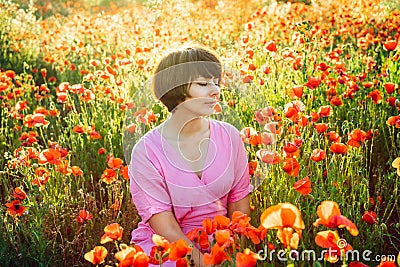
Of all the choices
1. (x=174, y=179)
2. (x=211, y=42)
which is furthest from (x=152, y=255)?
(x=211, y=42)

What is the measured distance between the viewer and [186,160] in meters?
2.25

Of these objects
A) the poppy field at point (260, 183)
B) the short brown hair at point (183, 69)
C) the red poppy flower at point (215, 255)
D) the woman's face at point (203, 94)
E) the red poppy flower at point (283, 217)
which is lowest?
the poppy field at point (260, 183)

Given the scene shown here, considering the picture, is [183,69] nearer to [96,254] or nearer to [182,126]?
[182,126]

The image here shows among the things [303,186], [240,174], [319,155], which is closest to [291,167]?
[319,155]

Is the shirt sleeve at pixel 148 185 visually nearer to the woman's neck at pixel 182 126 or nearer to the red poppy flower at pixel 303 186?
the woman's neck at pixel 182 126

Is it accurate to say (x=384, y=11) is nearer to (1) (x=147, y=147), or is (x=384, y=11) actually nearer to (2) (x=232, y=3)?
(2) (x=232, y=3)

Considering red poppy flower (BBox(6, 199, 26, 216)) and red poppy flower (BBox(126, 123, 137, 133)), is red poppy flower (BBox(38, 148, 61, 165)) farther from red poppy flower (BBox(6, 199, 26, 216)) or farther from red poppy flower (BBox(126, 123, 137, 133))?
red poppy flower (BBox(126, 123, 137, 133))

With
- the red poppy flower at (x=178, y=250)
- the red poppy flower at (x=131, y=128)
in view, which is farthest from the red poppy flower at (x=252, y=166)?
the red poppy flower at (x=178, y=250)

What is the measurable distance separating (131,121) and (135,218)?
45 cm

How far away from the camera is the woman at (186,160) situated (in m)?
2.14

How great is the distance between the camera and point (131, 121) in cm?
265

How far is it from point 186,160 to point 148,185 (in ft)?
0.58

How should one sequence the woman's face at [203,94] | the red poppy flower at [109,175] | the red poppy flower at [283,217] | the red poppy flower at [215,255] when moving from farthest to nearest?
the red poppy flower at [109,175], the woman's face at [203,94], the red poppy flower at [215,255], the red poppy flower at [283,217]

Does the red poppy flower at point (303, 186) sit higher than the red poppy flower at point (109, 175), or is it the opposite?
the red poppy flower at point (303, 186)
